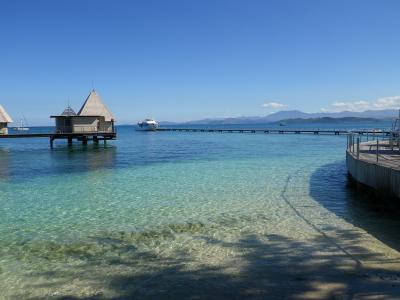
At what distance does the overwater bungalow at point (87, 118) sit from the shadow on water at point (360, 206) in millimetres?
35386

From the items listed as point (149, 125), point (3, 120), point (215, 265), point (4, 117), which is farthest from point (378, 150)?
point (149, 125)

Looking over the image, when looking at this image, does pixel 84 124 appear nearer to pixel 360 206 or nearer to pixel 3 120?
pixel 3 120

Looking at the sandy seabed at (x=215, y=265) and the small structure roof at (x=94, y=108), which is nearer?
the sandy seabed at (x=215, y=265)

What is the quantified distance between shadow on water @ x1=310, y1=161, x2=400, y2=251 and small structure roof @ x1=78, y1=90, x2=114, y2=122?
35640 millimetres

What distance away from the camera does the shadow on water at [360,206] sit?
10048 mm

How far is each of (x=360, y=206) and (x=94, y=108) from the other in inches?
1643

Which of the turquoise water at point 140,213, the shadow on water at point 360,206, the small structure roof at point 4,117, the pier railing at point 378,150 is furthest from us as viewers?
the small structure roof at point 4,117

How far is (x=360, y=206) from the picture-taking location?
13.0 metres

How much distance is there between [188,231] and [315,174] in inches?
504

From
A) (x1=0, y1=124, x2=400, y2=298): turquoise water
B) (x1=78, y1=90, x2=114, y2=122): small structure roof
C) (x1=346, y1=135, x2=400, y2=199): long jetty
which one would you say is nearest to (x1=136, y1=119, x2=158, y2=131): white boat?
(x1=78, y1=90, x2=114, y2=122): small structure roof

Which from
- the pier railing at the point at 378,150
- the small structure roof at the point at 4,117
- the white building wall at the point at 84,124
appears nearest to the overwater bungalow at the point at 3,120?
the small structure roof at the point at 4,117

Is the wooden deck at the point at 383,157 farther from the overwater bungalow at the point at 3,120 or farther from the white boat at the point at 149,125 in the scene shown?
the white boat at the point at 149,125

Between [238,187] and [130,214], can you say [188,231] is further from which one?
[238,187]

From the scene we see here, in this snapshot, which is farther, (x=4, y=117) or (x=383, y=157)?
(x=4, y=117)
